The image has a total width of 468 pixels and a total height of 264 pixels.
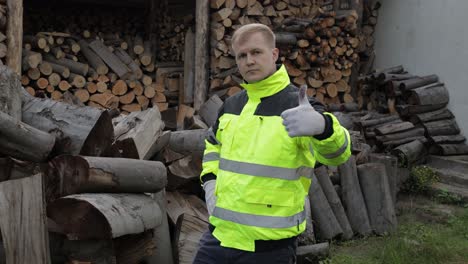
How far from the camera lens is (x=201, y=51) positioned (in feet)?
27.3

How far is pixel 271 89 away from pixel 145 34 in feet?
27.0

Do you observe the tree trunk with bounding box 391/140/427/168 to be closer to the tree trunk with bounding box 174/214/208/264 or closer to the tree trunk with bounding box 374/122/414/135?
the tree trunk with bounding box 374/122/414/135

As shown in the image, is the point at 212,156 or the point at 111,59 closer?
the point at 212,156

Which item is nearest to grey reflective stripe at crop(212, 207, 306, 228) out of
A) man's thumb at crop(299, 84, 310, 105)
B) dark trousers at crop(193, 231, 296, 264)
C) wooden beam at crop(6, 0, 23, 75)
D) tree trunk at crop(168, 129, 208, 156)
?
dark trousers at crop(193, 231, 296, 264)

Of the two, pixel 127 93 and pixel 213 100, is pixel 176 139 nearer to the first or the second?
pixel 213 100

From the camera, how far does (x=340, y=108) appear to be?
855cm

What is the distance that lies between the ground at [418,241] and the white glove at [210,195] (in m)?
2.01

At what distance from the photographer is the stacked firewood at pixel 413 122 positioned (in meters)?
7.43

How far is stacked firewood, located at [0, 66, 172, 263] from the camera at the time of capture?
10.6 feet

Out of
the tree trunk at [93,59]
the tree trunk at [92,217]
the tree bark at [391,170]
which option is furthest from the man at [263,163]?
the tree trunk at [93,59]

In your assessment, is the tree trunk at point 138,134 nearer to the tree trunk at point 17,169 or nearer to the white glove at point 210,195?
the tree trunk at point 17,169

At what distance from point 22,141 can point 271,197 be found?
2045 millimetres

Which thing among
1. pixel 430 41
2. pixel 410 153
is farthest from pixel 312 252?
pixel 430 41

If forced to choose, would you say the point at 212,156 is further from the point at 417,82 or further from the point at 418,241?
the point at 417,82
